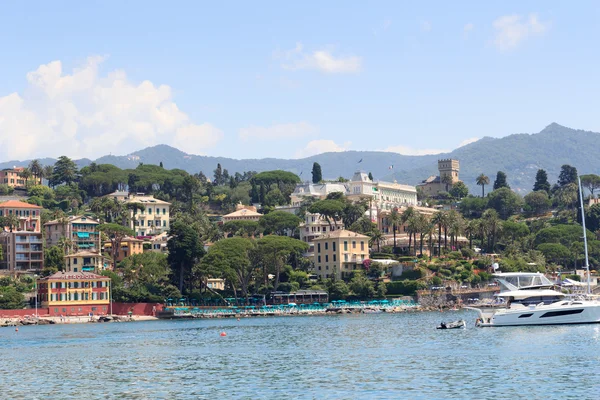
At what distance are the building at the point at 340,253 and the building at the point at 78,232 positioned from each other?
36243 mm

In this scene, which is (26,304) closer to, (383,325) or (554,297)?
(383,325)

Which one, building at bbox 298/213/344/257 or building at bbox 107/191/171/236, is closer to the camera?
building at bbox 298/213/344/257

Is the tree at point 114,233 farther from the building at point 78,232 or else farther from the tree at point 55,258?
the tree at point 55,258

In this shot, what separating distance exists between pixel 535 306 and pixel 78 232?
9459cm

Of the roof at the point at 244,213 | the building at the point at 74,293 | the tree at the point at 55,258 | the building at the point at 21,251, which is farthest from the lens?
the roof at the point at 244,213

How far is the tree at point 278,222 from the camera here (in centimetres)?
17025

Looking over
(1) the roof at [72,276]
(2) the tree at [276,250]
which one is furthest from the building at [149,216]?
(1) the roof at [72,276]

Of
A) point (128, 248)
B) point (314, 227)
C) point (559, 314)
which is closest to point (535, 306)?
point (559, 314)

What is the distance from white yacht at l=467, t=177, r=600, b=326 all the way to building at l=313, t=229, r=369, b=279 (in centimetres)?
6320

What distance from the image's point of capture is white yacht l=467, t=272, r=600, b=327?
261ft

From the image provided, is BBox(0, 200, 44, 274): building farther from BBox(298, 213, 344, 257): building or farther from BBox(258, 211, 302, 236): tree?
BBox(298, 213, 344, 257): building

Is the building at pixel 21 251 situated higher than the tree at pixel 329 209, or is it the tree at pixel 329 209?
the tree at pixel 329 209

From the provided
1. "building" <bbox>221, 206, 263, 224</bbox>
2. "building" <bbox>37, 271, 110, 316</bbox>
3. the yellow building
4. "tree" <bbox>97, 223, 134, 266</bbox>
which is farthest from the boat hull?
"building" <bbox>221, 206, 263, 224</bbox>

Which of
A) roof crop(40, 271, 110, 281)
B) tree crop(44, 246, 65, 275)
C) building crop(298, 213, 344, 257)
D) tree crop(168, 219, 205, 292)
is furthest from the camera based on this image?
building crop(298, 213, 344, 257)
